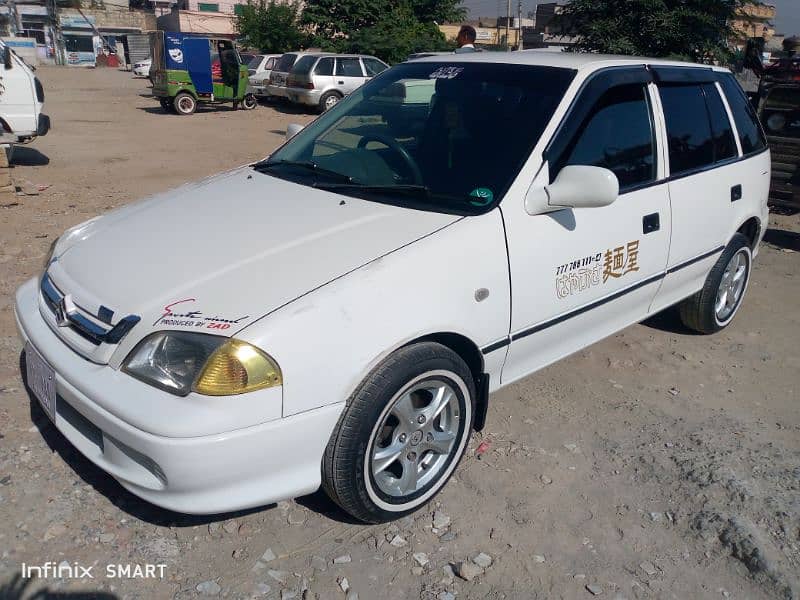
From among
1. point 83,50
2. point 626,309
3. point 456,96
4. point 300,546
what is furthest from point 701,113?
point 83,50

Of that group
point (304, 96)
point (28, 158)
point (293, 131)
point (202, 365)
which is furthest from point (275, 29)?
point (202, 365)

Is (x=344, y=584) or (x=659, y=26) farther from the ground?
(x=659, y=26)

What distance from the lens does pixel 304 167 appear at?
11.7 ft

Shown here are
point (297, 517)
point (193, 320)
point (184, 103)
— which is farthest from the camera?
point (184, 103)

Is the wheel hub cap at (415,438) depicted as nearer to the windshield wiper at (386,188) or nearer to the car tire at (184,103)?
the windshield wiper at (386,188)

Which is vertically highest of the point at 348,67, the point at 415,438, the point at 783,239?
the point at 348,67

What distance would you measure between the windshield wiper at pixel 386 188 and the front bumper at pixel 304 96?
1668 cm

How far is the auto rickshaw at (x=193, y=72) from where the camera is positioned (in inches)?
749

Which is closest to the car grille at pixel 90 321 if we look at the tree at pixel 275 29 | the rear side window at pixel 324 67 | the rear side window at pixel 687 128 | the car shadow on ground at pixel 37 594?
the car shadow on ground at pixel 37 594

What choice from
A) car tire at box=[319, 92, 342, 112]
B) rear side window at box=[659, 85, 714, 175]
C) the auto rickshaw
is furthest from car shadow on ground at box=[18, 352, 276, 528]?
the auto rickshaw

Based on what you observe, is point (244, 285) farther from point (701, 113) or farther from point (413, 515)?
point (701, 113)

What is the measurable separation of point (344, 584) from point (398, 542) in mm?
309

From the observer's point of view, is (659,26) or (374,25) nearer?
(659,26)

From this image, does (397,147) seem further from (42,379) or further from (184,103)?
(184,103)
